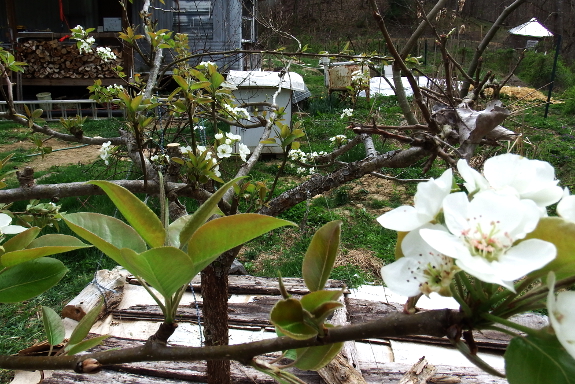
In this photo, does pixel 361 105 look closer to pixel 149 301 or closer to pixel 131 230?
pixel 149 301

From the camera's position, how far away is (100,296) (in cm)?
237

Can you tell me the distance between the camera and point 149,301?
8.28 ft

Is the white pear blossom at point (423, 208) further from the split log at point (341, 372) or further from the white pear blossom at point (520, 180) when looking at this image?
the split log at point (341, 372)

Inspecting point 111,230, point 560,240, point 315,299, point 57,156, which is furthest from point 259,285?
point 57,156

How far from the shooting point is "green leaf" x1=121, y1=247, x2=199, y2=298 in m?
0.38

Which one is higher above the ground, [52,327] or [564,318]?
[564,318]

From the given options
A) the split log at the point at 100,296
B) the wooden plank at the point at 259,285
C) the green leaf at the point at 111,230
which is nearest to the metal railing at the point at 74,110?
the split log at the point at 100,296

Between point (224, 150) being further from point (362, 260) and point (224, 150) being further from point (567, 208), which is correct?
point (362, 260)

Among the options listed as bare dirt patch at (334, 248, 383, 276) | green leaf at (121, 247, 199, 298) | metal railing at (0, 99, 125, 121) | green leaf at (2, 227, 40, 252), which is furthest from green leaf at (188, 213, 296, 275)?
metal railing at (0, 99, 125, 121)

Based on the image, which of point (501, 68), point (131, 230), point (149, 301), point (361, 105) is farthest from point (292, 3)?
point (131, 230)

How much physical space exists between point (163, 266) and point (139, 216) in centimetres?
12

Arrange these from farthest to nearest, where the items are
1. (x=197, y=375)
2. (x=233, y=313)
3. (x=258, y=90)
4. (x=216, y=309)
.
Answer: (x=258, y=90)
(x=233, y=313)
(x=197, y=375)
(x=216, y=309)

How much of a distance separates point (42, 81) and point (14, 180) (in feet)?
15.0

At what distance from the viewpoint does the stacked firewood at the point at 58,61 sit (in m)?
8.20
